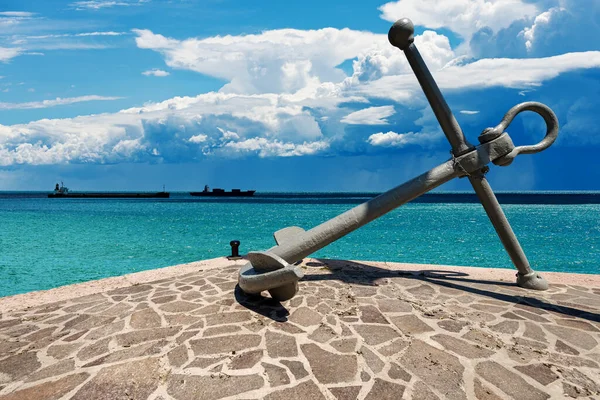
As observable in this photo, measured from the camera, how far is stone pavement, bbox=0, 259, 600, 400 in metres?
3.52

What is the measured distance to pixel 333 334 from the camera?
14.9 feet

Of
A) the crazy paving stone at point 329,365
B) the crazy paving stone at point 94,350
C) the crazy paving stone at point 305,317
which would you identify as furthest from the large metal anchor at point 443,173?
the crazy paving stone at point 94,350

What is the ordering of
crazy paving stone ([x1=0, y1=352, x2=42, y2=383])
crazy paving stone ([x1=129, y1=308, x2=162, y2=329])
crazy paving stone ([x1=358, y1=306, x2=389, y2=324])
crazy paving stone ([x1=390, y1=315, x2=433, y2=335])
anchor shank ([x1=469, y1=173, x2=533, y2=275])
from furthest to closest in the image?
anchor shank ([x1=469, y1=173, x2=533, y2=275])
crazy paving stone ([x1=358, y1=306, x2=389, y2=324])
crazy paving stone ([x1=129, y1=308, x2=162, y2=329])
crazy paving stone ([x1=390, y1=315, x2=433, y2=335])
crazy paving stone ([x1=0, y1=352, x2=42, y2=383])

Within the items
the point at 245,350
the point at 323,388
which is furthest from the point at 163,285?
the point at 323,388

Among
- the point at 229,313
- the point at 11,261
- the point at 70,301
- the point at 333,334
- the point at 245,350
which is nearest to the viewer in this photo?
the point at 245,350

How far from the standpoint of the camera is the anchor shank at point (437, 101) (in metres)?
6.09

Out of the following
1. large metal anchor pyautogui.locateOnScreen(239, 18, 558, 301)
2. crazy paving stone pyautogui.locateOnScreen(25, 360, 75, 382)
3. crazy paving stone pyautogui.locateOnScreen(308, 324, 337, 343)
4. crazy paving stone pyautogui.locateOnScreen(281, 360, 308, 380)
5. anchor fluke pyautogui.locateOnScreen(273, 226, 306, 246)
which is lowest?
crazy paving stone pyautogui.locateOnScreen(25, 360, 75, 382)

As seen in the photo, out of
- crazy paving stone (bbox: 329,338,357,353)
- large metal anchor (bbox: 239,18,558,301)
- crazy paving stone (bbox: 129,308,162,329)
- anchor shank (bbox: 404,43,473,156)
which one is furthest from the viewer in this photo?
anchor shank (bbox: 404,43,473,156)

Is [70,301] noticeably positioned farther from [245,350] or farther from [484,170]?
[484,170]

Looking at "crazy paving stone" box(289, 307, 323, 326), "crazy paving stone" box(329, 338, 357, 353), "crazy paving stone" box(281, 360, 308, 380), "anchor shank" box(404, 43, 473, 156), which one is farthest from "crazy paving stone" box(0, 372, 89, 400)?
"anchor shank" box(404, 43, 473, 156)

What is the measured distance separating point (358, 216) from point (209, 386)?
10.2 ft

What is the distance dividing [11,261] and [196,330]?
56.0ft

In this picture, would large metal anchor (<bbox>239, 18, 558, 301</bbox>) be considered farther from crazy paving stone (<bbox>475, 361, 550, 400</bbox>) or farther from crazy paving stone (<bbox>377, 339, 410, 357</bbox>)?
crazy paving stone (<bbox>475, 361, 550, 400</bbox>)

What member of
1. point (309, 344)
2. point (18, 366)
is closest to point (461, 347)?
point (309, 344)
